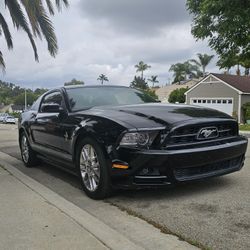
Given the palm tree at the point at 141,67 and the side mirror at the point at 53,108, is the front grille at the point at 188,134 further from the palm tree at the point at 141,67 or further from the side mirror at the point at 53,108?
the palm tree at the point at 141,67

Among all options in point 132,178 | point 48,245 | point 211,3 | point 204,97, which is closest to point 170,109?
point 132,178

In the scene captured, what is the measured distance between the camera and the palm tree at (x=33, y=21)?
11.3 metres

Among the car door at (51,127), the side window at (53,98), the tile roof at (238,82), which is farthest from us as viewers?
the tile roof at (238,82)

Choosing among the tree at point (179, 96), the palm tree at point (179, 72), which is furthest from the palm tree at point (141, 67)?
the tree at point (179, 96)

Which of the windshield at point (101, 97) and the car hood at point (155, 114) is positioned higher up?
the windshield at point (101, 97)

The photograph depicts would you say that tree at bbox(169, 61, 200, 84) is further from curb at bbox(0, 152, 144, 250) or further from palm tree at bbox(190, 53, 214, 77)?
curb at bbox(0, 152, 144, 250)

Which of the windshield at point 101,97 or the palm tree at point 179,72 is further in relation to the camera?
the palm tree at point 179,72

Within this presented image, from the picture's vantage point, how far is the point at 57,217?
4.10m

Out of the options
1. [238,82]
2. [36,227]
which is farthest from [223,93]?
[36,227]

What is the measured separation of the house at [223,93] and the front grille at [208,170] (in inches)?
1102

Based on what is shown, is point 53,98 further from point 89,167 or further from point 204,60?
point 204,60

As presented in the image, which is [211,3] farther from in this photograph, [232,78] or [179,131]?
[232,78]

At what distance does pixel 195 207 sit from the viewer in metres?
4.23

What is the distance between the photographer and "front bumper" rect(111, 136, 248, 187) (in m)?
4.23
